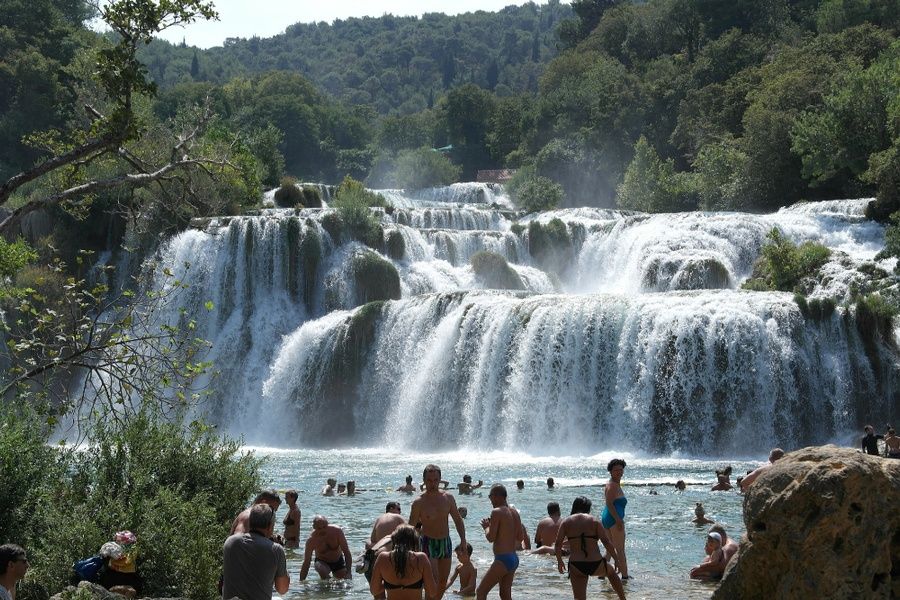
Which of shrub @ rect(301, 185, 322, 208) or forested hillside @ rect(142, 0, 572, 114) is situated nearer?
shrub @ rect(301, 185, 322, 208)

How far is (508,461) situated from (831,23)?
3997cm

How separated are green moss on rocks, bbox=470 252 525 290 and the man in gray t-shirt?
30.7m

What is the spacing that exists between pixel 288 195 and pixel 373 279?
10.7m

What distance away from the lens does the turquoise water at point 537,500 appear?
12695mm

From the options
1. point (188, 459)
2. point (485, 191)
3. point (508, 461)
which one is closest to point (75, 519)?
point (188, 459)

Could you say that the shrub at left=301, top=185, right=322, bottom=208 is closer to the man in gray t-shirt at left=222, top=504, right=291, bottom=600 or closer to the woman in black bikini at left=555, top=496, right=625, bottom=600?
the woman in black bikini at left=555, top=496, right=625, bottom=600

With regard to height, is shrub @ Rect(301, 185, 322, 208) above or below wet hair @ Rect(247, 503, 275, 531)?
above

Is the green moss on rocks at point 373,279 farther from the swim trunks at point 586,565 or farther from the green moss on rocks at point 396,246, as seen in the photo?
the swim trunks at point 586,565

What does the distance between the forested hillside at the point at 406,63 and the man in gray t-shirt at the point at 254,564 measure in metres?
141

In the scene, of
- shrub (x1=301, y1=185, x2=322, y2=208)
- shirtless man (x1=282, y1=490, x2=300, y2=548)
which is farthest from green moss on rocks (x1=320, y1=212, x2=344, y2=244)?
shirtless man (x1=282, y1=490, x2=300, y2=548)

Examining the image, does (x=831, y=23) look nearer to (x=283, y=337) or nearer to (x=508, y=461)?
(x=283, y=337)

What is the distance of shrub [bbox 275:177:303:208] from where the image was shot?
4719 cm

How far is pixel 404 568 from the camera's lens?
798cm

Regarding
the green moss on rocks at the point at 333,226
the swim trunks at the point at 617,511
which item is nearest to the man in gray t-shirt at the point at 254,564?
the swim trunks at the point at 617,511
